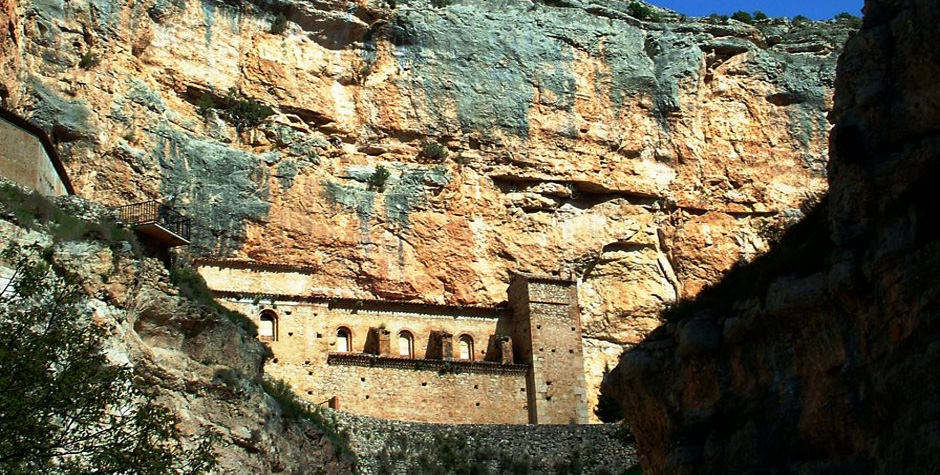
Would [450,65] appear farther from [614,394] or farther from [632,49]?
[614,394]

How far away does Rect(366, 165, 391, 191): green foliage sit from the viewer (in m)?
52.7

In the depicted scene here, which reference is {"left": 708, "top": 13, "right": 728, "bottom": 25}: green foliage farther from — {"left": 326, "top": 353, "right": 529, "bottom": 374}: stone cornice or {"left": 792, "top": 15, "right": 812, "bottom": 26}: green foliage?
{"left": 326, "top": 353, "right": 529, "bottom": 374}: stone cornice

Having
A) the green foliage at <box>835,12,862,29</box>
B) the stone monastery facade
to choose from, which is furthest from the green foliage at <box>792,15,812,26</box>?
the stone monastery facade

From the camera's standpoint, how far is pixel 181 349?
107 feet

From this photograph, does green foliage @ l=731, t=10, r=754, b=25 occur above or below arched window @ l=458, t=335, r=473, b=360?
above

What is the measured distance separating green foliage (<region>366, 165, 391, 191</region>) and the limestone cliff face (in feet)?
0.65

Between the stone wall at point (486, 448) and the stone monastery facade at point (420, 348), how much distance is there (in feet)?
13.9

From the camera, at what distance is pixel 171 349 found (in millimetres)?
32375

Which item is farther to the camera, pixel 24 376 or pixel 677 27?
pixel 677 27

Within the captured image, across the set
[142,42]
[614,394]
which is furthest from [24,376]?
[142,42]

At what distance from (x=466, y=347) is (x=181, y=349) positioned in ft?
66.2

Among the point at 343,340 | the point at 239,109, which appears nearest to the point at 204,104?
the point at 239,109

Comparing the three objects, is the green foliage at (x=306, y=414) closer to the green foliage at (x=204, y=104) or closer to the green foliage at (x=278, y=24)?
the green foliage at (x=204, y=104)

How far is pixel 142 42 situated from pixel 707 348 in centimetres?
3882
